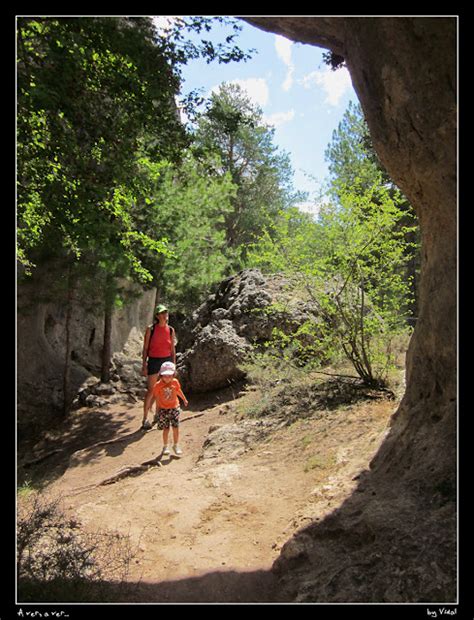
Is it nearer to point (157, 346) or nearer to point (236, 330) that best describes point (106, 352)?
point (236, 330)

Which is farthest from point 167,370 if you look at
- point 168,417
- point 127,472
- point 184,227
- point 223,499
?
point 184,227

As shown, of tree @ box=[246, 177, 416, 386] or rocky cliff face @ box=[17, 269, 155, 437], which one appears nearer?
tree @ box=[246, 177, 416, 386]

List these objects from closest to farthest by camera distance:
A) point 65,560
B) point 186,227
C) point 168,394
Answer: point 65,560
point 168,394
point 186,227

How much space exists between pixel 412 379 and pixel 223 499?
8.53ft

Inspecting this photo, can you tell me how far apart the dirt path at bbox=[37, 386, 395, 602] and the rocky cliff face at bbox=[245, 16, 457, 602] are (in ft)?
1.47

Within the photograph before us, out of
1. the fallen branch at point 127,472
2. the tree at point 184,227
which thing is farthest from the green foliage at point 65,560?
the tree at point 184,227

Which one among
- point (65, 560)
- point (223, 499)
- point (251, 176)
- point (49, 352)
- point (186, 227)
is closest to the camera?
point (65, 560)

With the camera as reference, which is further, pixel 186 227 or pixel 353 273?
pixel 186 227

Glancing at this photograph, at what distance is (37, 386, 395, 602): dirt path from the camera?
3861 mm

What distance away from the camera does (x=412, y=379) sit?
438cm

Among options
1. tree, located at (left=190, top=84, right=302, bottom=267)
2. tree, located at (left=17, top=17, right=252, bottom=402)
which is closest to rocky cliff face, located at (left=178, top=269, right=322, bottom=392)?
tree, located at (left=17, top=17, right=252, bottom=402)

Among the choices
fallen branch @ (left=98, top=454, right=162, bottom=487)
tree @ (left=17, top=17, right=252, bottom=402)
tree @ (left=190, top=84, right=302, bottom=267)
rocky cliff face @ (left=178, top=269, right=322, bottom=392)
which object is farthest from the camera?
tree @ (left=190, top=84, right=302, bottom=267)

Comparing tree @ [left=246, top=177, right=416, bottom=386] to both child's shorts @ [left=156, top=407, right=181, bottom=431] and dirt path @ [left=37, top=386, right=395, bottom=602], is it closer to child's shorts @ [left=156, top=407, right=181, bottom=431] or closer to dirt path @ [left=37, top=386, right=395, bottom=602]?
dirt path @ [left=37, top=386, right=395, bottom=602]

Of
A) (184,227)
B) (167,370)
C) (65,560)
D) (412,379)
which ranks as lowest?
(65,560)
